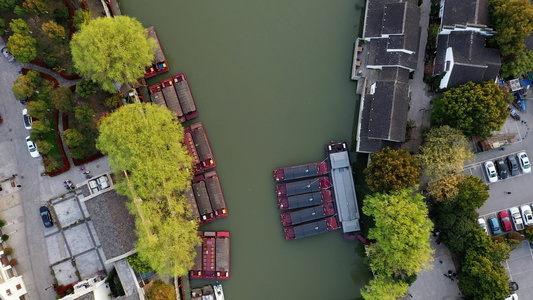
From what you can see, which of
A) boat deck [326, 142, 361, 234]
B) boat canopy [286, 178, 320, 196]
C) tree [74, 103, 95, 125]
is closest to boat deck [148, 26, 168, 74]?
tree [74, 103, 95, 125]

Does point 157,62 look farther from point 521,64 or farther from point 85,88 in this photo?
point 521,64

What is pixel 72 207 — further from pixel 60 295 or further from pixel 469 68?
pixel 469 68

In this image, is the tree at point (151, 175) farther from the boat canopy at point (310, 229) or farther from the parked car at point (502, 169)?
the parked car at point (502, 169)

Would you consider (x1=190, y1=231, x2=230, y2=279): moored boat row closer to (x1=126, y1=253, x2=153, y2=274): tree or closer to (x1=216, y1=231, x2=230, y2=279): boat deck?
(x1=216, y1=231, x2=230, y2=279): boat deck

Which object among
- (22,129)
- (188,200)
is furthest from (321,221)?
(22,129)

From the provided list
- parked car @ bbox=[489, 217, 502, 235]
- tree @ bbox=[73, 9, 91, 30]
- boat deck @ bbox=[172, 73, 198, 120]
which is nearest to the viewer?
tree @ bbox=[73, 9, 91, 30]
